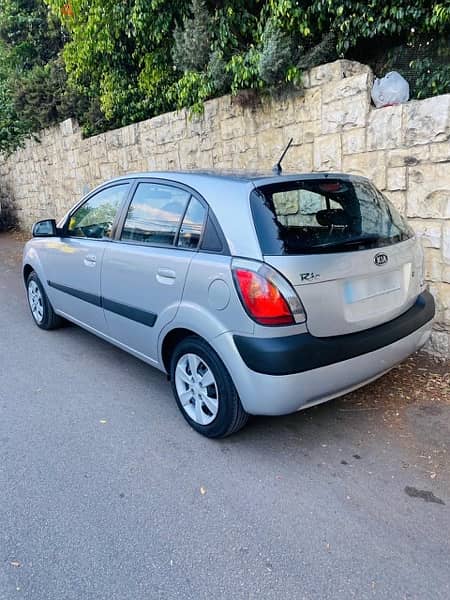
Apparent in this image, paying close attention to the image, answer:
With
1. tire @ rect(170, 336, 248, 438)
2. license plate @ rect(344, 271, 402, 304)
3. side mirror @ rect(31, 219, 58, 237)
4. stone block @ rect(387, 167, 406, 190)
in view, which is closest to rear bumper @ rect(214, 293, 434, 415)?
tire @ rect(170, 336, 248, 438)

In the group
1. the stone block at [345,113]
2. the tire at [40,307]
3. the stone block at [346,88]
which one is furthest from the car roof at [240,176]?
the tire at [40,307]

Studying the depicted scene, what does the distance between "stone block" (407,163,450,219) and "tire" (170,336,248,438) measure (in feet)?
8.10

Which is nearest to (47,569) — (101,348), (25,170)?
(101,348)

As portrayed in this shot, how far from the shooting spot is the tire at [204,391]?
9.50 ft

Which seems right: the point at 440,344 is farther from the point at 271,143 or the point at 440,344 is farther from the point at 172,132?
the point at 172,132

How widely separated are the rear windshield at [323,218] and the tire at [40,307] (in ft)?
10.9

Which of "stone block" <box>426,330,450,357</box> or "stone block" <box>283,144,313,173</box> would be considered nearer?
"stone block" <box>426,330,450,357</box>

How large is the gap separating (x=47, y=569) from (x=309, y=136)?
450 cm

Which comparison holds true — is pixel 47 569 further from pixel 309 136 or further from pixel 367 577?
pixel 309 136

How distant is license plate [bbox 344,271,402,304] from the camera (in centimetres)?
278

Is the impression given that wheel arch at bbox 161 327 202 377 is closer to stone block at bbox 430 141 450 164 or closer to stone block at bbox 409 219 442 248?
stone block at bbox 409 219 442 248

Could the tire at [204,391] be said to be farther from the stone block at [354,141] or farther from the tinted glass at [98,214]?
the stone block at [354,141]

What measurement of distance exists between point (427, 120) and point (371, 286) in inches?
76.8

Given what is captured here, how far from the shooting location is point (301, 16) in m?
4.93
